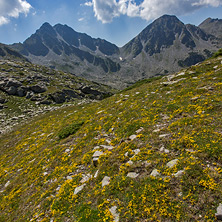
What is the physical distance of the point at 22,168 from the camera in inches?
536

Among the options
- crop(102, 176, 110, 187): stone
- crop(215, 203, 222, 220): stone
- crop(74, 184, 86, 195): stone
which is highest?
crop(102, 176, 110, 187): stone

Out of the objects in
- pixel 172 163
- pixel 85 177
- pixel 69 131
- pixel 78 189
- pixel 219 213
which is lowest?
pixel 219 213

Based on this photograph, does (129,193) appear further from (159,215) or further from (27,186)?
(27,186)

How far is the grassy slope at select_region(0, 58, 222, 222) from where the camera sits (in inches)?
229

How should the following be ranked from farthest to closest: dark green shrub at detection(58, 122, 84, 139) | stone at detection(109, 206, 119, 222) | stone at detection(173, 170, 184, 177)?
1. dark green shrub at detection(58, 122, 84, 139)
2. stone at detection(173, 170, 184, 177)
3. stone at detection(109, 206, 119, 222)

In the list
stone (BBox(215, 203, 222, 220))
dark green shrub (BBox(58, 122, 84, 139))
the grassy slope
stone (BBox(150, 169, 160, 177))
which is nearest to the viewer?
stone (BBox(215, 203, 222, 220))

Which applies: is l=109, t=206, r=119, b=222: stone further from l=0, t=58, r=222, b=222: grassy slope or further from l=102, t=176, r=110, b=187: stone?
l=102, t=176, r=110, b=187: stone

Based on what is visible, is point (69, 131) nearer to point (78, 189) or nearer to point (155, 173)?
point (78, 189)

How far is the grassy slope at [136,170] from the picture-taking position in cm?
583

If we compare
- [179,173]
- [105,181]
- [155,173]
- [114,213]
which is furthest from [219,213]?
[105,181]

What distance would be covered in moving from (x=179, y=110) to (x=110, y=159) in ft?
25.3

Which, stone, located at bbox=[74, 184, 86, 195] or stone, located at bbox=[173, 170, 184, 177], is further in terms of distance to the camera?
stone, located at bbox=[74, 184, 86, 195]

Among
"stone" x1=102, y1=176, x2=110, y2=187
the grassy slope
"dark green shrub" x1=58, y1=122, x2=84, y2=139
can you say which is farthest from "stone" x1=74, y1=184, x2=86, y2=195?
"dark green shrub" x1=58, y1=122, x2=84, y2=139

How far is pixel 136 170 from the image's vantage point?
789 cm
